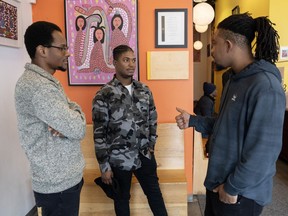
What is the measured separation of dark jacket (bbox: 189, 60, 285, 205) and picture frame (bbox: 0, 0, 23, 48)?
1.74m

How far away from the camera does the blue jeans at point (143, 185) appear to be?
193 centimetres

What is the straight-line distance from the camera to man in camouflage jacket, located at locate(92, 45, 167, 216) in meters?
1.87

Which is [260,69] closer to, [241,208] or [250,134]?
[250,134]

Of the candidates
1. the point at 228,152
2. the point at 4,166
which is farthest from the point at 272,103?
the point at 4,166

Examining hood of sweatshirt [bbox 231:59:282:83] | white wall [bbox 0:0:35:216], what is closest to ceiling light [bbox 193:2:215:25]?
white wall [bbox 0:0:35:216]

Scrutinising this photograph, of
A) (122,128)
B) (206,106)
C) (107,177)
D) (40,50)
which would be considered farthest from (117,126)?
(206,106)

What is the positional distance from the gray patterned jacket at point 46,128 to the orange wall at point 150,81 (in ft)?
4.67

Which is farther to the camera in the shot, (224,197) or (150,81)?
(150,81)

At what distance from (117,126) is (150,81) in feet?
2.95

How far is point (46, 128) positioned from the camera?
124 centimetres

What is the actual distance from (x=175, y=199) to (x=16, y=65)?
1814 mm

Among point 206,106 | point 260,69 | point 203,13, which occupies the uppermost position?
point 203,13

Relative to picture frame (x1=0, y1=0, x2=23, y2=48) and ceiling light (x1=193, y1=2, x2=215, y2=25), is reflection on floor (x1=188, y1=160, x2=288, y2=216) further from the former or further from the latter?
ceiling light (x1=193, y1=2, x2=215, y2=25)

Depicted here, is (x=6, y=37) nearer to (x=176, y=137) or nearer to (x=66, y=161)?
(x=66, y=161)
